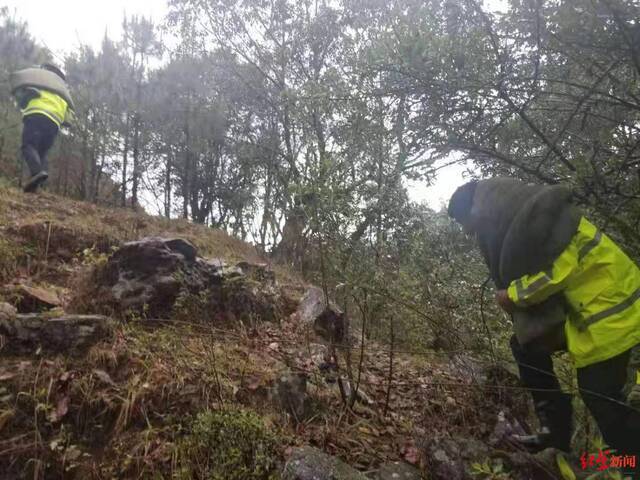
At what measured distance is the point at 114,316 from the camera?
11.4 ft

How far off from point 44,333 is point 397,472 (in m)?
2.47

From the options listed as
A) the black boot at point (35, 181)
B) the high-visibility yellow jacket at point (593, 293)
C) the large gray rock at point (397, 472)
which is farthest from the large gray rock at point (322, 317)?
the black boot at point (35, 181)

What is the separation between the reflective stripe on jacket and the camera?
18.6ft

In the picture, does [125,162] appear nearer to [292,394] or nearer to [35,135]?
[35,135]

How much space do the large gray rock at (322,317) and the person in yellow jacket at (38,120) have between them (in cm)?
449

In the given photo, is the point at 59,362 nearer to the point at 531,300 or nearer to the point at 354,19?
the point at 531,300

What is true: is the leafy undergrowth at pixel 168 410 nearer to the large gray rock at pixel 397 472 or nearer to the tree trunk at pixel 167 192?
the large gray rock at pixel 397 472

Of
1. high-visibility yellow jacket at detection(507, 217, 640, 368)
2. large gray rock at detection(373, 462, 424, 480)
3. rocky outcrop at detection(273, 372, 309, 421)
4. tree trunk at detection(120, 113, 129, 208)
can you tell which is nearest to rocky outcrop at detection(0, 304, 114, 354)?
rocky outcrop at detection(273, 372, 309, 421)

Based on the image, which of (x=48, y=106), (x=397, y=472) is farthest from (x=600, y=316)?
(x=48, y=106)

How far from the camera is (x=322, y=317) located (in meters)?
3.88

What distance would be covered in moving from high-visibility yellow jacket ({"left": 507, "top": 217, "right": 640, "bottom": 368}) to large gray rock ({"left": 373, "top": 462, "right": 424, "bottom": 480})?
1.01 m

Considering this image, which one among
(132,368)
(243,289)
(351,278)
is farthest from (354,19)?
(132,368)

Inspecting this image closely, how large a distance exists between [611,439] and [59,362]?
3.17 metres

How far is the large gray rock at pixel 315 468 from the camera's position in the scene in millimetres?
2018
